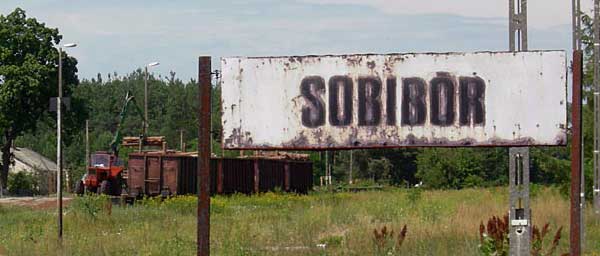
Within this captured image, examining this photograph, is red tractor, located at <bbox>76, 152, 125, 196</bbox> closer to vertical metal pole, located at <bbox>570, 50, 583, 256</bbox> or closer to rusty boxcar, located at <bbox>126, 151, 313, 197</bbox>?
rusty boxcar, located at <bbox>126, 151, 313, 197</bbox>

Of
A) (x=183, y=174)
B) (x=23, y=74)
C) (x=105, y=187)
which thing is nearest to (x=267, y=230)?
(x=183, y=174)

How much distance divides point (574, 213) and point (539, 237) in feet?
11.9

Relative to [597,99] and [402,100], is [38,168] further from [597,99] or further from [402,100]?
[402,100]

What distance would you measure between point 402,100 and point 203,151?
1.28m

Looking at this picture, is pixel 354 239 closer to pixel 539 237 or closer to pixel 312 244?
pixel 312 244

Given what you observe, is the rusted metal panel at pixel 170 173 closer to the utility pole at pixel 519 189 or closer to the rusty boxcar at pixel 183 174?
the rusty boxcar at pixel 183 174

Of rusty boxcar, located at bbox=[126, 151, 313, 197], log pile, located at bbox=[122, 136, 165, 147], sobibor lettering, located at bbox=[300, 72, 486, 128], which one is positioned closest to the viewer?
sobibor lettering, located at bbox=[300, 72, 486, 128]

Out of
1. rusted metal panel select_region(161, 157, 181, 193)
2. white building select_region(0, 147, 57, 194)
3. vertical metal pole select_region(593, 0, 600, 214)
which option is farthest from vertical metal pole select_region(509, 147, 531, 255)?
white building select_region(0, 147, 57, 194)

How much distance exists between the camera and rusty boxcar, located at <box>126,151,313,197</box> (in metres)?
40.8

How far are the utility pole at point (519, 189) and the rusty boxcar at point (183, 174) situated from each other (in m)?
32.8

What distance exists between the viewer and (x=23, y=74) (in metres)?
55.1

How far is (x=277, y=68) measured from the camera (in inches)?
246

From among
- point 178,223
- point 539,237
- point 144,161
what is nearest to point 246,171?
point 144,161

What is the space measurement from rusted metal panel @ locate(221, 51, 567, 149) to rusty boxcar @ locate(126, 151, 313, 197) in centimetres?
3285
